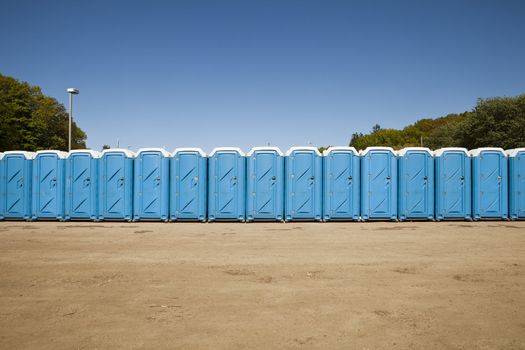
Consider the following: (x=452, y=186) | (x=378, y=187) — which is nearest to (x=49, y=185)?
(x=378, y=187)

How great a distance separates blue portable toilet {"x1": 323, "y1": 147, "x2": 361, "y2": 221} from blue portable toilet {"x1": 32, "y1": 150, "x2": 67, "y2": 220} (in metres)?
8.63

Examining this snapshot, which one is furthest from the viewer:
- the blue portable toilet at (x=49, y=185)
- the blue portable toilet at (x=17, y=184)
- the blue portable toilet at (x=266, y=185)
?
the blue portable toilet at (x=17, y=184)

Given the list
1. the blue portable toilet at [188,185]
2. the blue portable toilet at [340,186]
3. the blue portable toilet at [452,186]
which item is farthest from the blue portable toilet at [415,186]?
the blue portable toilet at [188,185]

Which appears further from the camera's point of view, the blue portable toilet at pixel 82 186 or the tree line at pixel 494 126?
the tree line at pixel 494 126

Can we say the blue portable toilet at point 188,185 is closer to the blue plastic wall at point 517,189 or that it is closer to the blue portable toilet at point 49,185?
the blue portable toilet at point 49,185

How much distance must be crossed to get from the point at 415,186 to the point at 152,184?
8403 mm

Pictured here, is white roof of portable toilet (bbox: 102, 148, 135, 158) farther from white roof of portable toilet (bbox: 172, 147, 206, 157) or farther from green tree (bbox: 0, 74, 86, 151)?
green tree (bbox: 0, 74, 86, 151)

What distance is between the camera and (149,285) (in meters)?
4.21

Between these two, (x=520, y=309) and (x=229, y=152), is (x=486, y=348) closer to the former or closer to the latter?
(x=520, y=309)

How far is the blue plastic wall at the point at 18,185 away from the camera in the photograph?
11664mm

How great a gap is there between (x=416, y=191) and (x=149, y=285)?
9.40m

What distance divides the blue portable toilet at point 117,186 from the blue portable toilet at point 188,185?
4.57ft

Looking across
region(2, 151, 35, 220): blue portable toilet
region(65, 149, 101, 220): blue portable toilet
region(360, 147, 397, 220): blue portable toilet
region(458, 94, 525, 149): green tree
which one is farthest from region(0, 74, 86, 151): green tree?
region(458, 94, 525, 149): green tree

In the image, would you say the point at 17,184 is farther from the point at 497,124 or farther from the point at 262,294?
the point at 497,124
